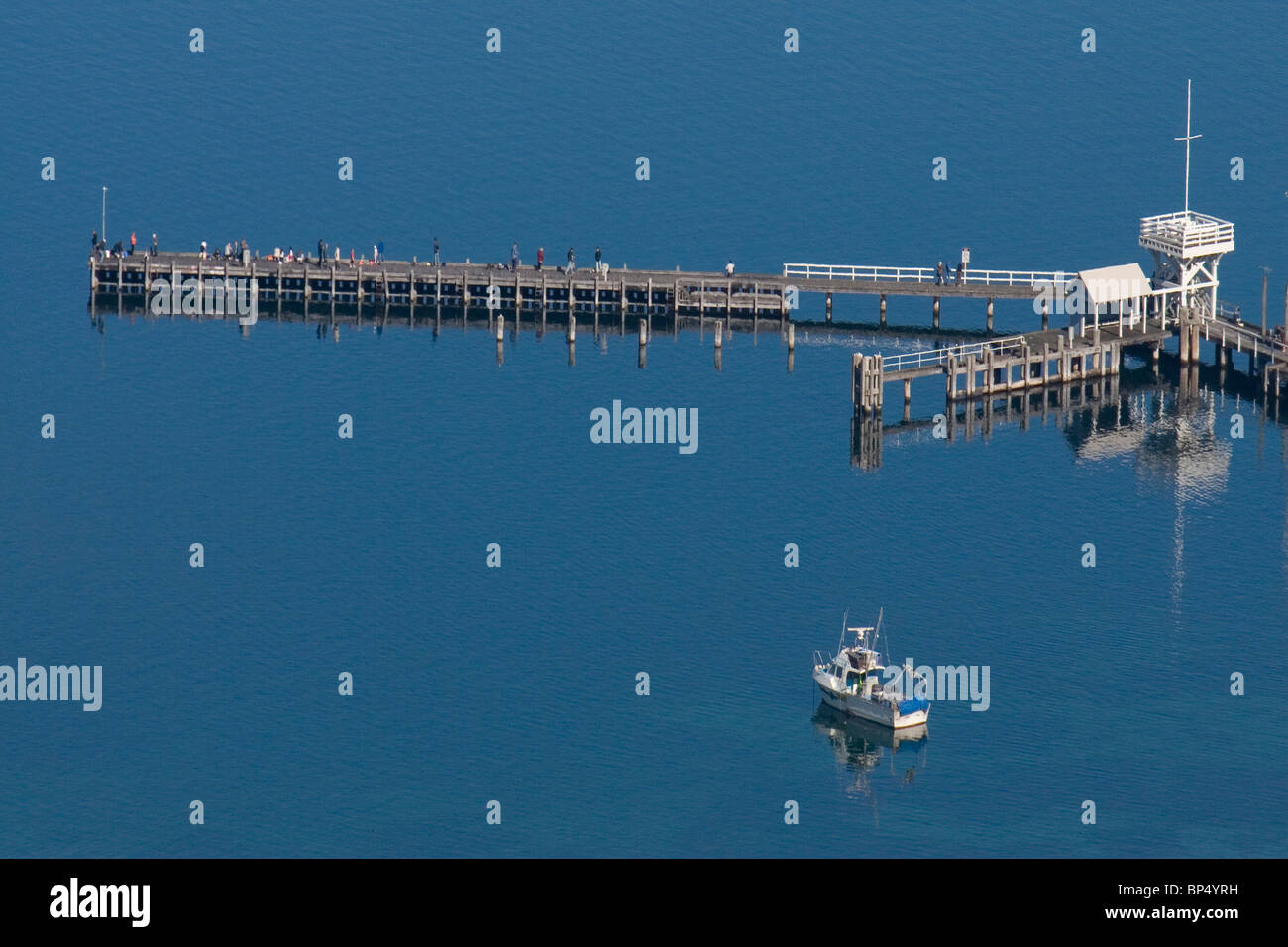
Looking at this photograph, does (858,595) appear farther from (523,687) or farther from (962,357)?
(962,357)

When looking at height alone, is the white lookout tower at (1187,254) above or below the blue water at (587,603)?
above

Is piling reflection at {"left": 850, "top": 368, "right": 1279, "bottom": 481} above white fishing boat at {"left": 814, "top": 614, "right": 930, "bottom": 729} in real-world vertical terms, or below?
above

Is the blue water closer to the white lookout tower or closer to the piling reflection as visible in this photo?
the piling reflection

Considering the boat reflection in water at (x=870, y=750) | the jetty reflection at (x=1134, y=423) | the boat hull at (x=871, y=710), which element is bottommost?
the boat reflection in water at (x=870, y=750)

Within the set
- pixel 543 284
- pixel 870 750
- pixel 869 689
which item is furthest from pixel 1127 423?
pixel 870 750

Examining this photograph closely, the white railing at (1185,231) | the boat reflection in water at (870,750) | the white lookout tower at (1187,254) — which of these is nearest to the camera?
the boat reflection in water at (870,750)

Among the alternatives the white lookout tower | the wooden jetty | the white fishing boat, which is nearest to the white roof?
the white lookout tower

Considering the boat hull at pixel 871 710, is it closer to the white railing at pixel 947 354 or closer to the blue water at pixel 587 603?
the blue water at pixel 587 603

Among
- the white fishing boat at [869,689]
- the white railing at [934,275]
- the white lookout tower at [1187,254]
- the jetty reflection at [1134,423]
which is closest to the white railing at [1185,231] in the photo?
the white lookout tower at [1187,254]
